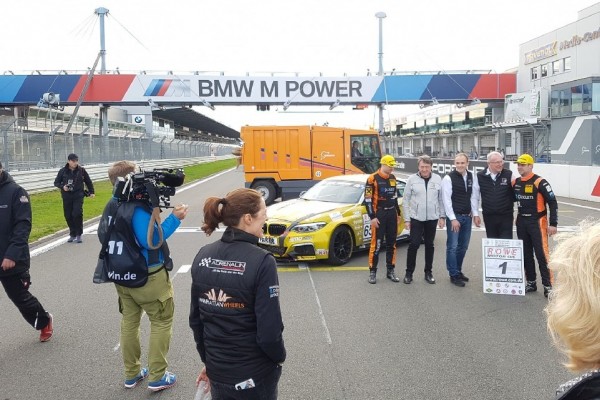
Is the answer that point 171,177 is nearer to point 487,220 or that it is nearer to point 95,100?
point 487,220

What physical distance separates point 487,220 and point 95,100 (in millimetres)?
30662

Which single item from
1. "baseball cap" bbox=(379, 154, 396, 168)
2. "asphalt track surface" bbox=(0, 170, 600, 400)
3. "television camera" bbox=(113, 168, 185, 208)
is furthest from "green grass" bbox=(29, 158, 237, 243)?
"television camera" bbox=(113, 168, 185, 208)

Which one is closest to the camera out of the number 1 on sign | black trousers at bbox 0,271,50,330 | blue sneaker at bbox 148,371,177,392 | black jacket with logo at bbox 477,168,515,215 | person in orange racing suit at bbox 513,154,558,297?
blue sneaker at bbox 148,371,177,392

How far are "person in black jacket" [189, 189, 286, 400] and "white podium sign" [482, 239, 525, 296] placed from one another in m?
4.72

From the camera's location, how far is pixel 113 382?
13.1 feet

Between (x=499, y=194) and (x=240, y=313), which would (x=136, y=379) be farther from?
(x=499, y=194)

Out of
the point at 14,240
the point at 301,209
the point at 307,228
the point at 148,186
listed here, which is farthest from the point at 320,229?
the point at 148,186

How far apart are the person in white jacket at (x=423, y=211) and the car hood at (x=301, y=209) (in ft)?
5.39

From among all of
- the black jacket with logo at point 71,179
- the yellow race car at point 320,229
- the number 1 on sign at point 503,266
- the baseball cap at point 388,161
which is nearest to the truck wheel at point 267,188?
the black jacket with logo at point 71,179

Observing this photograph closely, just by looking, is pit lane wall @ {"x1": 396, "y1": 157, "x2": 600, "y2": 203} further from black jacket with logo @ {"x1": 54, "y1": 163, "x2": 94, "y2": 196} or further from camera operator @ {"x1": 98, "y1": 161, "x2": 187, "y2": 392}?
camera operator @ {"x1": 98, "y1": 161, "x2": 187, "y2": 392}

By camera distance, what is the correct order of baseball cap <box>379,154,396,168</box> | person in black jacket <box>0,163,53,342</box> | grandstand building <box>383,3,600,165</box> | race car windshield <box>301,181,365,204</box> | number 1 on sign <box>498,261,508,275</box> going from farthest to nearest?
grandstand building <box>383,3,600,165</box>
race car windshield <box>301,181,365,204</box>
baseball cap <box>379,154,396,168</box>
number 1 on sign <box>498,261,508,275</box>
person in black jacket <box>0,163,53,342</box>

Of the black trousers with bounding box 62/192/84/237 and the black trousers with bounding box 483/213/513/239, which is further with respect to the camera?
the black trousers with bounding box 62/192/84/237

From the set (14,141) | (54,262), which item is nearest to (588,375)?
(54,262)

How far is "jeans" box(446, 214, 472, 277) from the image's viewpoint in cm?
703
